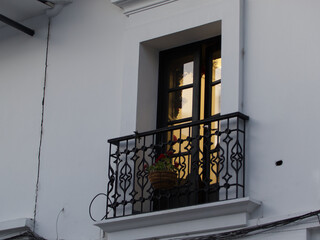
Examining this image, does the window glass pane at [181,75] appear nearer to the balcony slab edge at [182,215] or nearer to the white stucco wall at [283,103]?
the white stucco wall at [283,103]

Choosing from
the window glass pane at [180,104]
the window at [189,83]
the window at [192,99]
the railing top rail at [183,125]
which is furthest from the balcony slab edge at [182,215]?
the window glass pane at [180,104]

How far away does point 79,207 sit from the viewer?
378 inches

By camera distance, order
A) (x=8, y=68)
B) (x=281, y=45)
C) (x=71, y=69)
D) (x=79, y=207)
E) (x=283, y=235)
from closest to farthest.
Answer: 1. (x=283, y=235)
2. (x=281, y=45)
3. (x=79, y=207)
4. (x=71, y=69)
5. (x=8, y=68)

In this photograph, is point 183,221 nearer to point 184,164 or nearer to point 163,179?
point 163,179

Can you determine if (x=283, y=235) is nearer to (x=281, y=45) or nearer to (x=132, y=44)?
(x=281, y=45)

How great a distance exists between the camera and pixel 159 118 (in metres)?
9.73

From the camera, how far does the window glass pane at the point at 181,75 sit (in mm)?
9664

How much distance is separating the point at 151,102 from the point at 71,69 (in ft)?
3.93

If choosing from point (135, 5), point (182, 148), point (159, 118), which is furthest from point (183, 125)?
point (135, 5)

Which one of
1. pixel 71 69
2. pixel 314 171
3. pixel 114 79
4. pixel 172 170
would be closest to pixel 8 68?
pixel 71 69

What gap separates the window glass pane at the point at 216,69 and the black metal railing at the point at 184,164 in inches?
22.3

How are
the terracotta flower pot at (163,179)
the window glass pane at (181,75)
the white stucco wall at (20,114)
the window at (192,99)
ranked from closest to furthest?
the terracotta flower pot at (163,179), the window at (192,99), the window glass pane at (181,75), the white stucco wall at (20,114)

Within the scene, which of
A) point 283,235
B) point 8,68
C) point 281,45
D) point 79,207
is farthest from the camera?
point 8,68

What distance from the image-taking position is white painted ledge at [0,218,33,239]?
9852 mm
